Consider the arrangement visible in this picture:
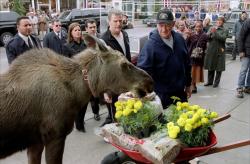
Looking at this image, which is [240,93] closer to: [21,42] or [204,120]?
[21,42]

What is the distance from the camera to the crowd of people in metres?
3.76

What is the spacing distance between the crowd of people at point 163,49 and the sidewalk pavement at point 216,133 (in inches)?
11.1

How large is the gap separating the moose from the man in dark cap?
0.94m

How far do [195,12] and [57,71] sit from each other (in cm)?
1397

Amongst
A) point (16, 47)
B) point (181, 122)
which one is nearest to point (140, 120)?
point (181, 122)

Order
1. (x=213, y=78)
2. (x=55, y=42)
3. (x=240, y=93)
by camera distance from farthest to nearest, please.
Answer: (x=213, y=78), (x=240, y=93), (x=55, y=42)

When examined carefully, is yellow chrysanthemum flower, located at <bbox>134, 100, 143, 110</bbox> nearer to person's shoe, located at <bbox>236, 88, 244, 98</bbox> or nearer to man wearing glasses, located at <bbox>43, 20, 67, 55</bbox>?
man wearing glasses, located at <bbox>43, 20, 67, 55</bbox>

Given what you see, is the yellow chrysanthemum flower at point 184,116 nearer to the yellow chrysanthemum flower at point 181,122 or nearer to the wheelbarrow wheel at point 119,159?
the yellow chrysanthemum flower at point 181,122

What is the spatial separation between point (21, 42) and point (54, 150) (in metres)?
3.43

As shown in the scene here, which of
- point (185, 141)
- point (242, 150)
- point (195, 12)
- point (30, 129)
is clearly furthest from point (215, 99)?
point (195, 12)

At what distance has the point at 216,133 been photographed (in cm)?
585

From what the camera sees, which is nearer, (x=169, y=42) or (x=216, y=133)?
(x=169, y=42)

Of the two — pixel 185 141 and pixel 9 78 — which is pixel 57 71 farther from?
pixel 185 141

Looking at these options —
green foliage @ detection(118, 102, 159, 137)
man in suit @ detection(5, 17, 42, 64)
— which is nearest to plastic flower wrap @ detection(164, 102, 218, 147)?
green foliage @ detection(118, 102, 159, 137)
